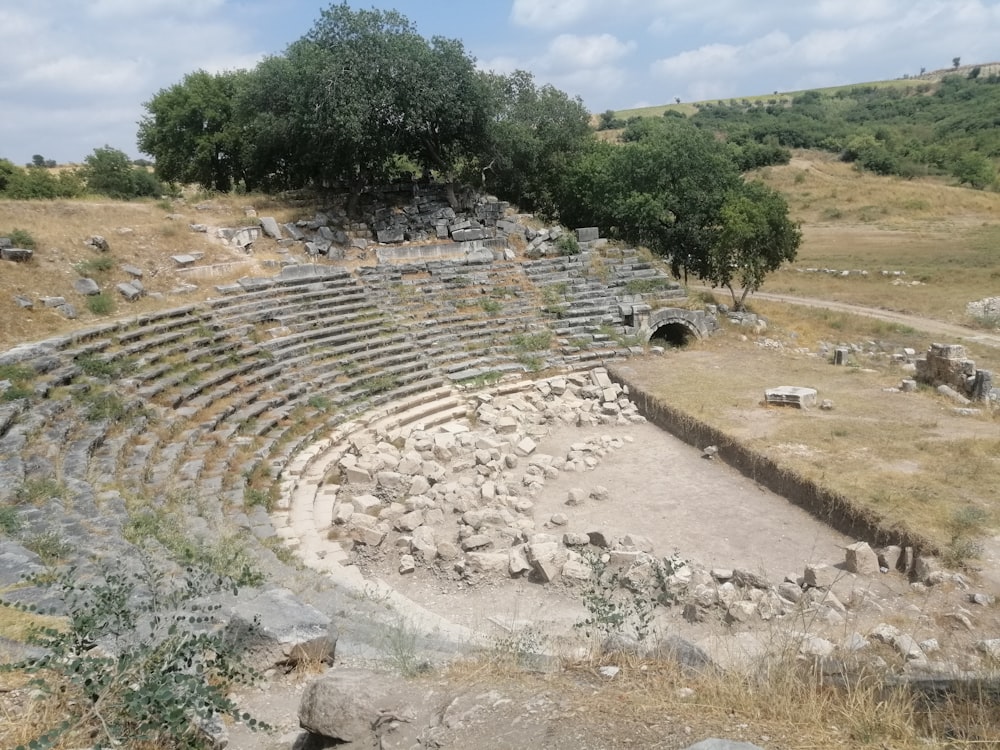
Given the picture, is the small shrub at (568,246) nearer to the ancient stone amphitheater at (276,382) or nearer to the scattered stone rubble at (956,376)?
the ancient stone amphitheater at (276,382)

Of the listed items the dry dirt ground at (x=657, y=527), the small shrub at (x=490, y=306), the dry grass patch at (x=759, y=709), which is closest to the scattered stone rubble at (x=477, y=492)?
the dry dirt ground at (x=657, y=527)

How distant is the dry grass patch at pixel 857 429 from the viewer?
9789 mm

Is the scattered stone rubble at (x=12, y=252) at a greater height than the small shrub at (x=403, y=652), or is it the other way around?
the scattered stone rubble at (x=12, y=252)

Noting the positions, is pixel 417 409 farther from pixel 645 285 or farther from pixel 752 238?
pixel 752 238

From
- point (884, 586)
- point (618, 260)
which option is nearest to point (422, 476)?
point (884, 586)

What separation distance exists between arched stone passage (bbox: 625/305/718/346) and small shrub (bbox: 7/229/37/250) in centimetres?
1446

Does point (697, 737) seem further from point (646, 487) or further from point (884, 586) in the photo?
point (646, 487)

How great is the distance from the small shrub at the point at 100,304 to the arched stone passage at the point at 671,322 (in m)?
12.8

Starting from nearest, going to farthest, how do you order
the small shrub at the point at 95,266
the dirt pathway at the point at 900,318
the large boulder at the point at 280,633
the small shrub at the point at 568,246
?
the large boulder at the point at 280,633 → the small shrub at the point at 95,266 → the dirt pathway at the point at 900,318 → the small shrub at the point at 568,246

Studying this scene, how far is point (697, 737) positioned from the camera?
11.6 feet

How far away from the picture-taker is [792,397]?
1422 cm

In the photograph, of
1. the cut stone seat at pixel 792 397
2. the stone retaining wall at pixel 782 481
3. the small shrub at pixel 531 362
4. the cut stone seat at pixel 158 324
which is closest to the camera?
the stone retaining wall at pixel 782 481

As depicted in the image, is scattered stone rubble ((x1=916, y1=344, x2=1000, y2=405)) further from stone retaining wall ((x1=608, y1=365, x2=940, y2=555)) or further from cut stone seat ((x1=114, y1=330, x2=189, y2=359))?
cut stone seat ((x1=114, y1=330, x2=189, y2=359))

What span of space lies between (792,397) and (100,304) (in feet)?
46.3
